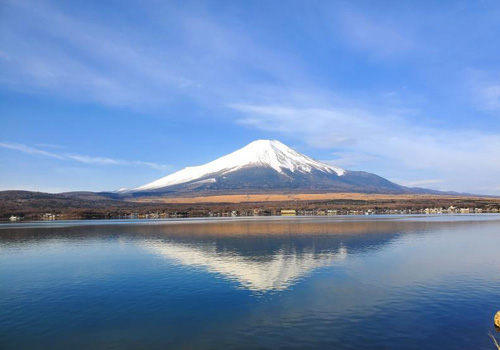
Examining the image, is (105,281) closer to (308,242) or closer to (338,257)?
(338,257)

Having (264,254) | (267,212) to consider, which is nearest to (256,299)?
(264,254)

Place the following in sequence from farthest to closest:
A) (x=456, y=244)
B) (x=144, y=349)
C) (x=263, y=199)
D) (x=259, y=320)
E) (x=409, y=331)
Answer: (x=263, y=199), (x=456, y=244), (x=259, y=320), (x=409, y=331), (x=144, y=349)

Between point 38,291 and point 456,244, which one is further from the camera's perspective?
point 456,244

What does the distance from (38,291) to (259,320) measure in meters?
14.2

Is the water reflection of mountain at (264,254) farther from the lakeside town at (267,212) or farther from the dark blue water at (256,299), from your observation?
the lakeside town at (267,212)

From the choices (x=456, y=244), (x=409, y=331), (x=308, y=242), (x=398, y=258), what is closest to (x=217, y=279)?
(x=409, y=331)

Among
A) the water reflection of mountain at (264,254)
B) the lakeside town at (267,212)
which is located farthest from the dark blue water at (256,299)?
the lakeside town at (267,212)

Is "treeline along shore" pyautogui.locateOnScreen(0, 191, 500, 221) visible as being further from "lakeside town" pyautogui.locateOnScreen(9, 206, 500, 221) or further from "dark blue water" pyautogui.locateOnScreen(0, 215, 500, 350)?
"dark blue water" pyautogui.locateOnScreen(0, 215, 500, 350)

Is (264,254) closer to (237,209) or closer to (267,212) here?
(267,212)

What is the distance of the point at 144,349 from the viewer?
1348 centimetres

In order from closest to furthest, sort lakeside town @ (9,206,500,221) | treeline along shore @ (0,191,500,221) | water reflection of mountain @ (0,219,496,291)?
water reflection of mountain @ (0,219,496,291)
lakeside town @ (9,206,500,221)
treeline along shore @ (0,191,500,221)

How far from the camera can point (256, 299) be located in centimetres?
1956

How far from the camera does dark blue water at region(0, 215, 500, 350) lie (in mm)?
14383

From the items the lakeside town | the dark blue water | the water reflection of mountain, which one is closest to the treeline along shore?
the lakeside town
